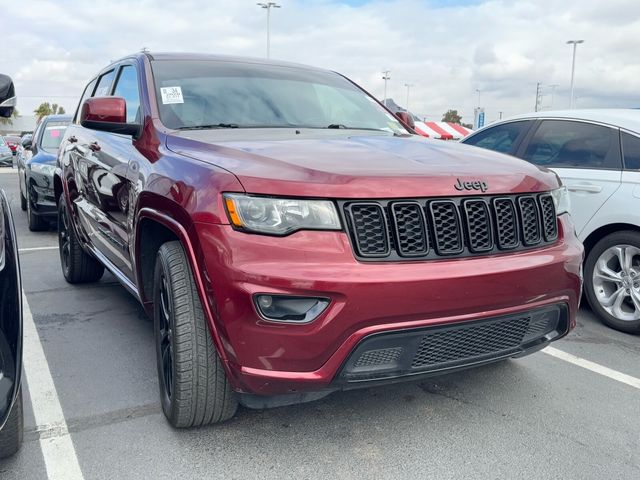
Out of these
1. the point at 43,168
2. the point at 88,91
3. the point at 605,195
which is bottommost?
the point at 43,168

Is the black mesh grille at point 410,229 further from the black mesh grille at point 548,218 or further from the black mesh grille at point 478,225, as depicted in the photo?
the black mesh grille at point 548,218

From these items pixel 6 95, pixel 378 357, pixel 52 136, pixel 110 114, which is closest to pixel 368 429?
pixel 378 357

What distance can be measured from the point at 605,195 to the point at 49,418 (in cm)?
386

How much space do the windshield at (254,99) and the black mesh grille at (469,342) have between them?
5.09 feet

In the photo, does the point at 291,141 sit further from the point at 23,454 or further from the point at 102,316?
the point at 102,316

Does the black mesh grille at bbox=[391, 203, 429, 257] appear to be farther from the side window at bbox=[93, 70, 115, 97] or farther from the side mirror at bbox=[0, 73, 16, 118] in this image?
the side window at bbox=[93, 70, 115, 97]

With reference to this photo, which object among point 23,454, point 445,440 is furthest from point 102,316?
point 445,440

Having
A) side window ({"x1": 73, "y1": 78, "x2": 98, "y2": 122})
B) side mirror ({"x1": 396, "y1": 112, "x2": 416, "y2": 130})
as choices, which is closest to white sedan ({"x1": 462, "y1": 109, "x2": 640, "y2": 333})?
side mirror ({"x1": 396, "y1": 112, "x2": 416, "y2": 130})

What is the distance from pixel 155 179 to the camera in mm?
2746

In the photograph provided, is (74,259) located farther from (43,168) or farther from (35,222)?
(35,222)

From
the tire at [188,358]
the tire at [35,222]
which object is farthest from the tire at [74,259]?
the tire at [35,222]

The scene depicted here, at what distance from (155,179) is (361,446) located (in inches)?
59.5

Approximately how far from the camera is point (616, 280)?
14.2 feet

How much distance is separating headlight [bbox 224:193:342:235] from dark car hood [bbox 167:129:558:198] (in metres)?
0.04
